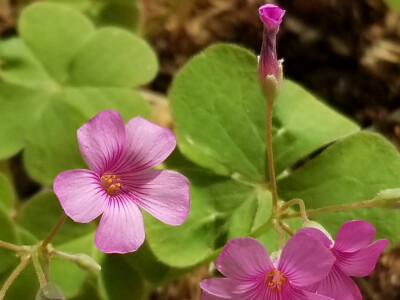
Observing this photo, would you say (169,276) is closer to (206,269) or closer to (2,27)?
(206,269)

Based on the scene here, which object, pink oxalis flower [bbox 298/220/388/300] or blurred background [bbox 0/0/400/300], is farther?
blurred background [bbox 0/0/400/300]

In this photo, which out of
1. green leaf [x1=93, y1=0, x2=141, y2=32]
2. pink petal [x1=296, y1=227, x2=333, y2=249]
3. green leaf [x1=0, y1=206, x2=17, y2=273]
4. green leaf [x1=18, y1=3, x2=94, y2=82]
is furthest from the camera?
green leaf [x1=93, y1=0, x2=141, y2=32]

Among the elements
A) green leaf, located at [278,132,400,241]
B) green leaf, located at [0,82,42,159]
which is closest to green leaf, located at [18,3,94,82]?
green leaf, located at [0,82,42,159]

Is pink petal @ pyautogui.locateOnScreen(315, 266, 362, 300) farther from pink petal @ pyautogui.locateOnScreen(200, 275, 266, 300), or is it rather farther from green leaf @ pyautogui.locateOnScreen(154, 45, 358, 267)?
green leaf @ pyautogui.locateOnScreen(154, 45, 358, 267)

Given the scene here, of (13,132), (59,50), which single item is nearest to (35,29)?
(59,50)

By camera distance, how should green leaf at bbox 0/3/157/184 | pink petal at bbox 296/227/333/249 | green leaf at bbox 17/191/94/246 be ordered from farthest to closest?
green leaf at bbox 0/3/157/184
green leaf at bbox 17/191/94/246
pink petal at bbox 296/227/333/249

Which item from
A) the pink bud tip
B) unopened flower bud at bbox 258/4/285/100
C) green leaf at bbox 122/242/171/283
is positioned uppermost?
the pink bud tip

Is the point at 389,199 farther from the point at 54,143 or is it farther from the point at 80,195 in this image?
the point at 54,143
